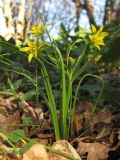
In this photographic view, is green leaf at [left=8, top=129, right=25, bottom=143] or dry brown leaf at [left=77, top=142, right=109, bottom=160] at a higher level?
green leaf at [left=8, top=129, right=25, bottom=143]

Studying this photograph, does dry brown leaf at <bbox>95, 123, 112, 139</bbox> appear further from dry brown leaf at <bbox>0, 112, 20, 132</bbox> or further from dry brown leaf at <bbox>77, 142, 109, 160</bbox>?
dry brown leaf at <bbox>0, 112, 20, 132</bbox>

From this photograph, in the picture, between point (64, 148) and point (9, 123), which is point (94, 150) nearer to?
point (64, 148)

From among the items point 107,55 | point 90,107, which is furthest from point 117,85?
point 90,107

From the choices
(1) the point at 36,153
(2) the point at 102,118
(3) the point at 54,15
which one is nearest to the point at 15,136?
(1) the point at 36,153

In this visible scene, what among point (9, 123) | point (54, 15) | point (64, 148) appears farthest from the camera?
point (54, 15)

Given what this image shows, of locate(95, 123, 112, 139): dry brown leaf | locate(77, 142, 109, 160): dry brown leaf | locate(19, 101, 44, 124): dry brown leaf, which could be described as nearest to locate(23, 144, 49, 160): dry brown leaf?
locate(77, 142, 109, 160): dry brown leaf

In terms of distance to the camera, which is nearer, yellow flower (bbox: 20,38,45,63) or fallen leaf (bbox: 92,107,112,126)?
yellow flower (bbox: 20,38,45,63)

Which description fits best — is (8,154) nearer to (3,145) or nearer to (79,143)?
(3,145)
